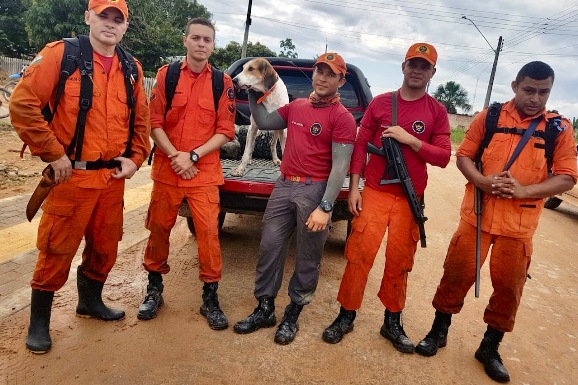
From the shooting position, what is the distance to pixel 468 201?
2.85 meters

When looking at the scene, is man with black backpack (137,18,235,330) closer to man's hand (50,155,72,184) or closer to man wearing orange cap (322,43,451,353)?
man's hand (50,155,72,184)

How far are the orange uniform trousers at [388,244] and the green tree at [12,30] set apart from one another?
112 feet

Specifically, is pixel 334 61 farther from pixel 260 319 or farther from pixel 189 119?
pixel 260 319

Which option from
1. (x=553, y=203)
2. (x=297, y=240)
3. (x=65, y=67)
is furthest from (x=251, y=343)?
(x=553, y=203)

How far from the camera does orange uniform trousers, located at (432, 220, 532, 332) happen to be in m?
2.67

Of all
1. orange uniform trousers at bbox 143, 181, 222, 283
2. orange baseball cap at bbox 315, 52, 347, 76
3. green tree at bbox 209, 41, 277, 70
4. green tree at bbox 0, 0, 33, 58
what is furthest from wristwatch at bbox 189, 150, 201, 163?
green tree at bbox 0, 0, 33, 58

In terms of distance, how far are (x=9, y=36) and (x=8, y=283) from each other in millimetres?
34197

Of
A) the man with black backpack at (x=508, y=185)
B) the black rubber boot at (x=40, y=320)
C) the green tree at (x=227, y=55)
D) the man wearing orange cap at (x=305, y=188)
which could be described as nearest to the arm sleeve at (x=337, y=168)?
the man wearing orange cap at (x=305, y=188)

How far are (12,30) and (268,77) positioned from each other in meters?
34.1

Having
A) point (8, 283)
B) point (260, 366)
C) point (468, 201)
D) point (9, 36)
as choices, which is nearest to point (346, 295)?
point (260, 366)

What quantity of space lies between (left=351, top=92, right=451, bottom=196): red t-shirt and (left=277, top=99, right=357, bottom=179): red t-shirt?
0.62 feet

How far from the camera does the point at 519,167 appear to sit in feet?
8.68

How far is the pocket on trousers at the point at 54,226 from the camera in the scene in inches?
96.7

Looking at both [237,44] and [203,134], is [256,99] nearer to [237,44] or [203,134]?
[203,134]
